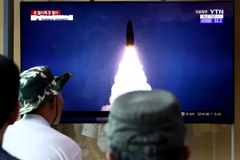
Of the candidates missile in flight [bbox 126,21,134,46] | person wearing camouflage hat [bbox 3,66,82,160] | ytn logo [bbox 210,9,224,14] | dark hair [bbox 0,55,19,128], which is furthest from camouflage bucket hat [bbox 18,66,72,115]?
ytn logo [bbox 210,9,224,14]

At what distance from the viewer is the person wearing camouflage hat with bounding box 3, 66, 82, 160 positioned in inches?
58.4

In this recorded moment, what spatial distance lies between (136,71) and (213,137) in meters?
0.94

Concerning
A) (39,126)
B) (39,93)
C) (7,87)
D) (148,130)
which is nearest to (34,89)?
(39,93)

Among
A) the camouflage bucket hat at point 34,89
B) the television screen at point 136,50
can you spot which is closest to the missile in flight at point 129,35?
the television screen at point 136,50

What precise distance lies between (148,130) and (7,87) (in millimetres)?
434

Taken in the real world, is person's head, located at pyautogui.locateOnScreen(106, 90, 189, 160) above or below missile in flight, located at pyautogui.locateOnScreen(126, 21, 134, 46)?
below

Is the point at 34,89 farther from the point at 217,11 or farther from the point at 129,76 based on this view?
the point at 217,11

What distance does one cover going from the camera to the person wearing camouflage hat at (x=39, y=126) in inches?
58.4

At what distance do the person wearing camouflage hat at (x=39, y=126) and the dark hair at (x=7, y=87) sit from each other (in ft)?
1.82

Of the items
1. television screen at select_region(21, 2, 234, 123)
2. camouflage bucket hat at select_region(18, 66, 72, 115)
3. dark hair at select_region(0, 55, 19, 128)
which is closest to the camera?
dark hair at select_region(0, 55, 19, 128)

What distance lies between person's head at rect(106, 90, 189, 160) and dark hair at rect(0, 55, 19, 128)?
13.7 inches

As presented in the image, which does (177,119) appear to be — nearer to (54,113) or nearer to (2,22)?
(54,113)

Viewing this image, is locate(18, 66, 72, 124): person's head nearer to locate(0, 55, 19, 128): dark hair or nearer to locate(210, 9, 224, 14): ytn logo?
locate(0, 55, 19, 128): dark hair

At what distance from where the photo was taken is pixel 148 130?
722 mm
